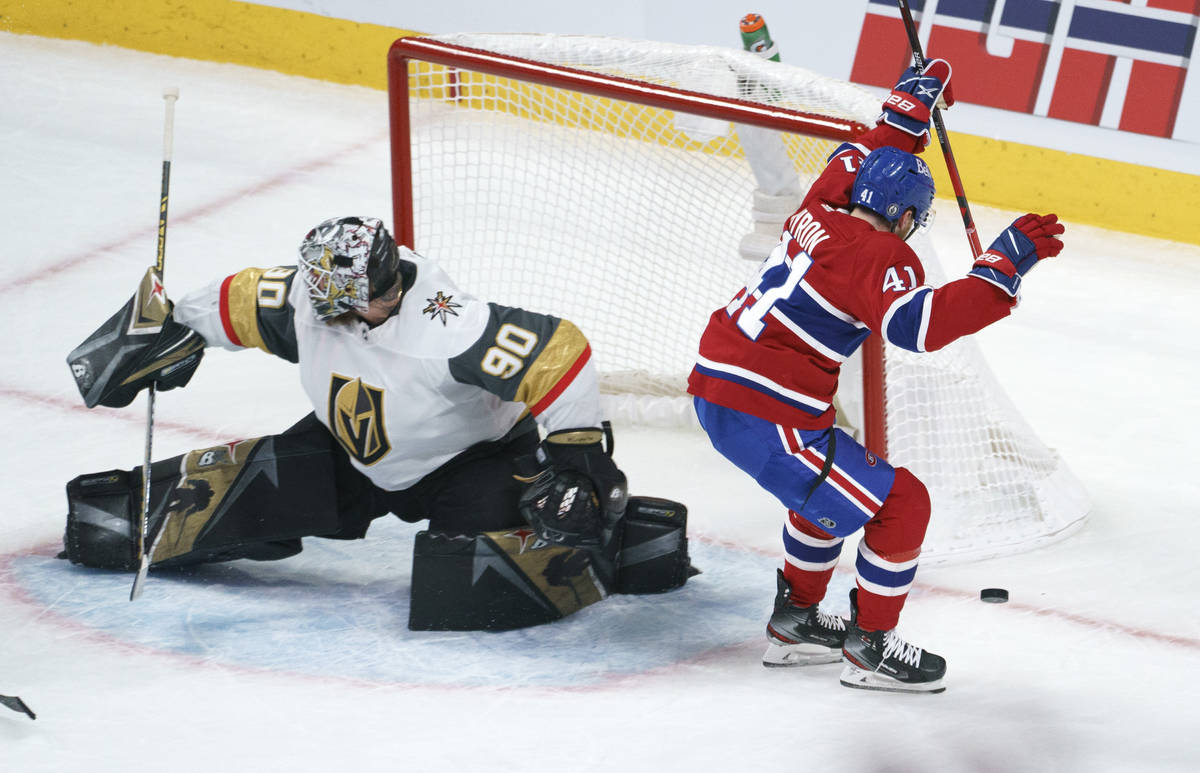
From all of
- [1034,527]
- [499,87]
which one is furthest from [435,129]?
[1034,527]

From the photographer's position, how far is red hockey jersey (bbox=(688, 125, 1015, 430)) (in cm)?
230

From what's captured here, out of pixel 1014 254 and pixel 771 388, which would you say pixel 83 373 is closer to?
pixel 771 388

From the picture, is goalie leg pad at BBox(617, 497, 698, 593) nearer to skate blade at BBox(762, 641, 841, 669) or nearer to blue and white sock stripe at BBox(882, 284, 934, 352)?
skate blade at BBox(762, 641, 841, 669)

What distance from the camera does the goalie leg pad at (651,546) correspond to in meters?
3.03

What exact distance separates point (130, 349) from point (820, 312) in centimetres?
138

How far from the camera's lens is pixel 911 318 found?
2.30m

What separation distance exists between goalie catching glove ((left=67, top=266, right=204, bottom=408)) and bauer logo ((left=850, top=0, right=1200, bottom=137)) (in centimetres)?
321

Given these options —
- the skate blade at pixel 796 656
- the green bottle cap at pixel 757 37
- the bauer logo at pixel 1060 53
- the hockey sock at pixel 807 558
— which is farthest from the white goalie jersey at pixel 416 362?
the bauer logo at pixel 1060 53

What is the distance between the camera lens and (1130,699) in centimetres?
274

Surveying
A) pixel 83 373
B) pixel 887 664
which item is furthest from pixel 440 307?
pixel 887 664

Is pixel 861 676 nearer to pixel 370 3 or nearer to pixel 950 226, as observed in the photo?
pixel 950 226

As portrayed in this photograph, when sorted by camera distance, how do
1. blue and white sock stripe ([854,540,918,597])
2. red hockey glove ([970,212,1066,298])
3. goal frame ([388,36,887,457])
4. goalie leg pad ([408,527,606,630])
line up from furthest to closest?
goal frame ([388,36,887,457]) < goalie leg pad ([408,527,606,630]) < blue and white sock stripe ([854,540,918,597]) < red hockey glove ([970,212,1066,298])

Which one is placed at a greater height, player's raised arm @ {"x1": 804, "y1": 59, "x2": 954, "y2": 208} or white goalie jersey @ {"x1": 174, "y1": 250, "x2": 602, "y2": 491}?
player's raised arm @ {"x1": 804, "y1": 59, "x2": 954, "y2": 208}

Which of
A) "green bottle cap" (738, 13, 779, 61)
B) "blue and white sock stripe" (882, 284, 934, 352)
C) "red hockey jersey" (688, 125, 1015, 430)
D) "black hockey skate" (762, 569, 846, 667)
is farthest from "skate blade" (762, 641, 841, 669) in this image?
"green bottle cap" (738, 13, 779, 61)
